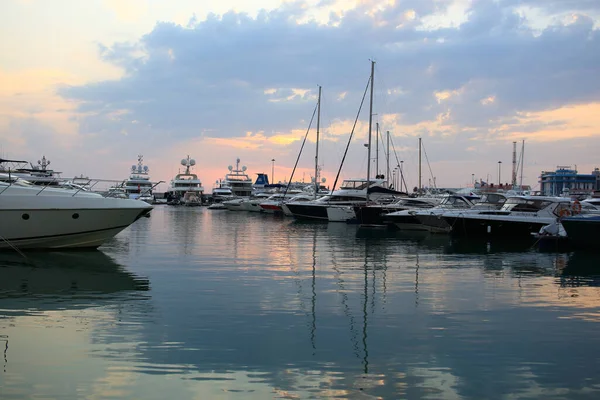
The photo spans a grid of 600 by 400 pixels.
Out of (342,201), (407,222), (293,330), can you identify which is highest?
(342,201)

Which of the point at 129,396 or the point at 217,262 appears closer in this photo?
the point at 129,396

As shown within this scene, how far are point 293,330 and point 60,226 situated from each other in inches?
550

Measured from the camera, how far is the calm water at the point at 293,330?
7949 millimetres

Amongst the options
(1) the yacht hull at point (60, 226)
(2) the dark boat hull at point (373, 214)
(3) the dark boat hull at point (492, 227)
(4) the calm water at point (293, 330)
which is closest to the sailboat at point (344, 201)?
(2) the dark boat hull at point (373, 214)

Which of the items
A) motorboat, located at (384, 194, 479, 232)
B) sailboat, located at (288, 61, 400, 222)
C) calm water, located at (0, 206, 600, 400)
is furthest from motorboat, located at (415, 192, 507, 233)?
calm water, located at (0, 206, 600, 400)

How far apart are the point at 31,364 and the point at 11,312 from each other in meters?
3.75

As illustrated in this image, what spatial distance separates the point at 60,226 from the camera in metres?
21.9

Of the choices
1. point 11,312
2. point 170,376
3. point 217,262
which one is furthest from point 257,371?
point 217,262

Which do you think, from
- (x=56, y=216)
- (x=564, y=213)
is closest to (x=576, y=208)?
(x=564, y=213)

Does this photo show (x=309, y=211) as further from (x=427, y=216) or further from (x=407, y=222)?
(x=427, y=216)

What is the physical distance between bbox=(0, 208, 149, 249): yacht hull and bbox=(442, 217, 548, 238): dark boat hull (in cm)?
1789

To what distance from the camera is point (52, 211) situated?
21.3 m

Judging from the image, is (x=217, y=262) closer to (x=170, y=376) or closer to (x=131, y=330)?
(x=131, y=330)

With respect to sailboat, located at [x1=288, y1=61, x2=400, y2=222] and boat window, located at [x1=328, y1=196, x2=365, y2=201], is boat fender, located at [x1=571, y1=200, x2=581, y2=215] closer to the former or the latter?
sailboat, located at [x1=288, y1=61, x2=400, y2=222]
